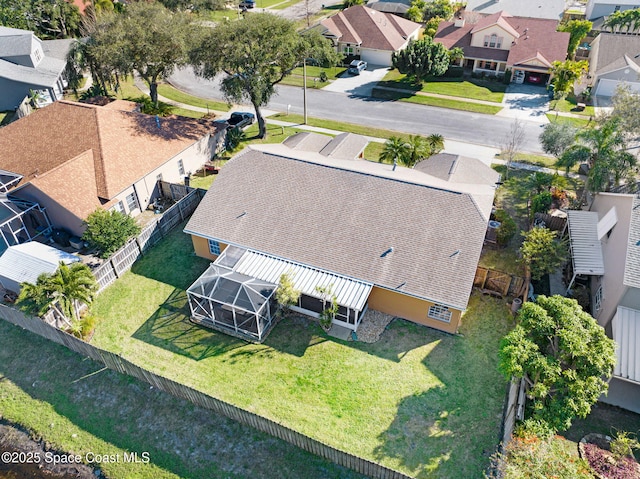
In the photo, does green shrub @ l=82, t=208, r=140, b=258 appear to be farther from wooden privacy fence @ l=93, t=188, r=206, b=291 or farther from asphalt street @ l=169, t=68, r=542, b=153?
asphalt street @ l=169, t=68, r=542, b=153

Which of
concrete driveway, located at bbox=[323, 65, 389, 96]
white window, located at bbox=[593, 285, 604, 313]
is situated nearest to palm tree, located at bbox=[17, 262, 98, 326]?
white window, located at bbox=[593, 285, 604, 313]

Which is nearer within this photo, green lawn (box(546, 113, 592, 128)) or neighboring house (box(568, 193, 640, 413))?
neighboring house (box(568, 193, 640, 413))

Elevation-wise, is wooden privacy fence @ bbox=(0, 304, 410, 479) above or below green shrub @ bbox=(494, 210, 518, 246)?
below

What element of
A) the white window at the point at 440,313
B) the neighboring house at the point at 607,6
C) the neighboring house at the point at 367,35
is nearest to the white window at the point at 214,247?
the white window at the point at 440,313

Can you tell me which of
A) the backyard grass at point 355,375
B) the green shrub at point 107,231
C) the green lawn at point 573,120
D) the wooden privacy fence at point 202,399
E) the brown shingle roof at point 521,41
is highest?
the brown shingle roof at point 521,41

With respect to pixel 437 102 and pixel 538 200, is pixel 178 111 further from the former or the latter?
pixel 538 200

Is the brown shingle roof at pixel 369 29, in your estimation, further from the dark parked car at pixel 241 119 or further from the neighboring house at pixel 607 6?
the neighboring house at pixel 607 6
